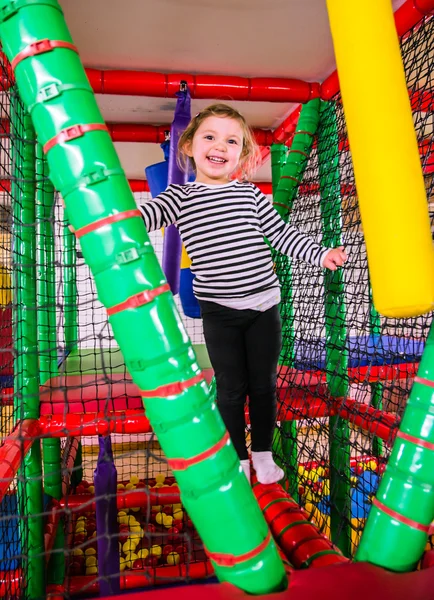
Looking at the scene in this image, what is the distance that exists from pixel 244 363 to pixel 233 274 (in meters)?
0.21

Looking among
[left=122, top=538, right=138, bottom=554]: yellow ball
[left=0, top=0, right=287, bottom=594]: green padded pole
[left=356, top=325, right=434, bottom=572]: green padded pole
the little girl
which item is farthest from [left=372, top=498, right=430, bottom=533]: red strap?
[left=122, top=538, right=138, bottom=554]: yellow ball

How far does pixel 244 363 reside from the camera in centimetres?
104

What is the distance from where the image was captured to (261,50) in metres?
1.60

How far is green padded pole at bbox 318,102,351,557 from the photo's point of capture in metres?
1.46

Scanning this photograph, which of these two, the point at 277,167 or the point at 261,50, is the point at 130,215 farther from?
the point at 277,167

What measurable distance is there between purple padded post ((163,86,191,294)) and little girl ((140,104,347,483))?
402mm

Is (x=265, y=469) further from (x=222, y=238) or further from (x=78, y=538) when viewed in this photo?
(x=78, y=538)

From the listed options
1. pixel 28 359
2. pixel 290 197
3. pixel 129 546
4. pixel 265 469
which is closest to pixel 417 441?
pixel 265 469

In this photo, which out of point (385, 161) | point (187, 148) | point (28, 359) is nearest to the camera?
point (385, 161)

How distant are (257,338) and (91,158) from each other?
0.68 meters

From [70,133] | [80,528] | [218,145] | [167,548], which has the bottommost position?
[167,548]

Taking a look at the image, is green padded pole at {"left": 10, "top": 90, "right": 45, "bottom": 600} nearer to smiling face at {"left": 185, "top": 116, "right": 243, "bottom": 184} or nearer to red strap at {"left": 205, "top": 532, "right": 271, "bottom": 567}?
smiling face at {"left": 185, "top": 116, "right": 243, "bottom": 184}

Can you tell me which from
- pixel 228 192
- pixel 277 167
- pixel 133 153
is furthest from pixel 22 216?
pixel 133 153

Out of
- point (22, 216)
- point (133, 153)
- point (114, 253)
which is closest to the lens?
point (114, 253)
